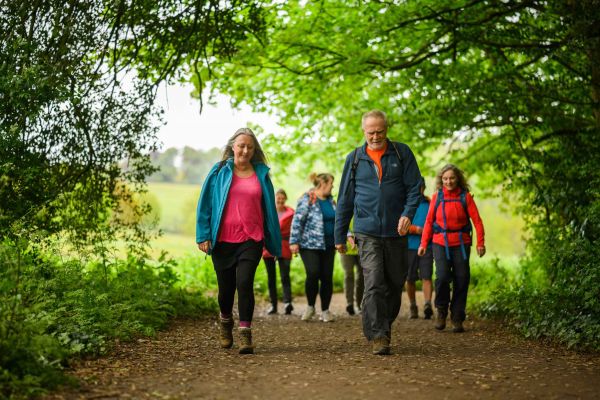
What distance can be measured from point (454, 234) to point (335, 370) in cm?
393

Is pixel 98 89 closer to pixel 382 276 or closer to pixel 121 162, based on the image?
pixel 121 162

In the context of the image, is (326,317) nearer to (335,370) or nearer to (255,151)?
(255,151)

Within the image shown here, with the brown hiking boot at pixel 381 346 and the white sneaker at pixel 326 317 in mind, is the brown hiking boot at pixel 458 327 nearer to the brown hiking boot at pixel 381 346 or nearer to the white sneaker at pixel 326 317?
the white sneaker at pixel 326 317

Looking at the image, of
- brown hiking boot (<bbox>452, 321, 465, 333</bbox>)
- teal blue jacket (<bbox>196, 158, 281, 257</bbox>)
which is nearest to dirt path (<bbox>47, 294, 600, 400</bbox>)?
brown hiking boot (<bbox>452, 321, 465, 333</bbox>)

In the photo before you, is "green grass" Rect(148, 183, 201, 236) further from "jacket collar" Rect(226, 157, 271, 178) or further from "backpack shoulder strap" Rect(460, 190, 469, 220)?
"jacket collar" Rect(226, 157, 271, 178)

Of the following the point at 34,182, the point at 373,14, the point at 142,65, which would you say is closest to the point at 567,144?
the point at 373,14

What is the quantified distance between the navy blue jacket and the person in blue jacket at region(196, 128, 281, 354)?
0.87 m

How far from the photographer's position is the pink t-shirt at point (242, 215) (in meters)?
7.33

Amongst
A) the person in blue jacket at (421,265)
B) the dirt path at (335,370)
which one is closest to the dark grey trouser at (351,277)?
the person in blue jacket at (421,265)

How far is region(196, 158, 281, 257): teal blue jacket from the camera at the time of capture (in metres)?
7.32

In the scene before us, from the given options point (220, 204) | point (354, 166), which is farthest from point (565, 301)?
point (220, 204)

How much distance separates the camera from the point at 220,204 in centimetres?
734

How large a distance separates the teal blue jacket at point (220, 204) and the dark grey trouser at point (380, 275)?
94cm

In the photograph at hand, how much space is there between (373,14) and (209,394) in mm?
9490
